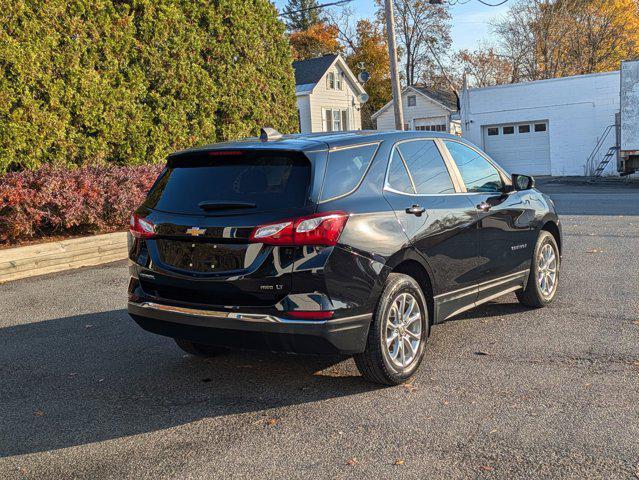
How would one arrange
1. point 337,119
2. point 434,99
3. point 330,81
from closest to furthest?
1. point 330,81
2. point 337,119
3. point 434,99

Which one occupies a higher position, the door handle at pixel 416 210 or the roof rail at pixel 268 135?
the roof rail at pixel 268 135

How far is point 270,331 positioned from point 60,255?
6608mm

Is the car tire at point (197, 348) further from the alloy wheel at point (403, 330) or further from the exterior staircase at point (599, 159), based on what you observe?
the exterior staircase at point (599, 159)

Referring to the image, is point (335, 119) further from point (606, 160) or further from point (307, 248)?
point (307, 248)

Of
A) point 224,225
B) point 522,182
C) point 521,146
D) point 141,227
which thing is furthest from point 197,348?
point 521,146

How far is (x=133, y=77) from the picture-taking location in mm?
13352

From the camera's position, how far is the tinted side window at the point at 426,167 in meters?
5.19

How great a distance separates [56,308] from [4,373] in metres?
2.27

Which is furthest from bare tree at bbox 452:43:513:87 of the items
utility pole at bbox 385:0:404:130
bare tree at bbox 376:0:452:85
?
utility pole at bbox 385:0:404:130

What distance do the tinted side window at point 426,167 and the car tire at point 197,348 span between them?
2.06 meters

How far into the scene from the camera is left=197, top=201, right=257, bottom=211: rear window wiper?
438 cm

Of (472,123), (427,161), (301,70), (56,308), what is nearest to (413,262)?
(427,161)

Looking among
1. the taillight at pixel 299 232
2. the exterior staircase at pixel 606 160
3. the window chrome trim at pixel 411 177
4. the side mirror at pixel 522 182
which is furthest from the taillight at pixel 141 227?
the exterior staircase at pixel 606 160

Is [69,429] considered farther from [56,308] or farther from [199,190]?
[56,308]
